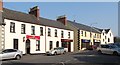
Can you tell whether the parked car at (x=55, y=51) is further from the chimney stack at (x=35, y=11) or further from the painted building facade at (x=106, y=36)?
the painted building facade at (x=106, y=36)

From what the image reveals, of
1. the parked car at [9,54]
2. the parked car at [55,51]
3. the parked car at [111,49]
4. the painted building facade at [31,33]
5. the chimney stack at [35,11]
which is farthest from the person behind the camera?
the chimney stack at [35,11]

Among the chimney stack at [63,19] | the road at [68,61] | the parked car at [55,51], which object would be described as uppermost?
the chimney stack at [63,19]

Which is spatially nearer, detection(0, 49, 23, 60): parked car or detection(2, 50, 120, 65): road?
detection(2, 50, 120, 65): road

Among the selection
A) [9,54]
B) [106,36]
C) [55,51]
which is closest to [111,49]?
[55,51]

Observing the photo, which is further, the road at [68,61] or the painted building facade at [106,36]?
the painted building facade at [106,36]

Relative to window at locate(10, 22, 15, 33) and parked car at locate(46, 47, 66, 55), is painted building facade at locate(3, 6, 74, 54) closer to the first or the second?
window at locate(10, 22, 15, 33)

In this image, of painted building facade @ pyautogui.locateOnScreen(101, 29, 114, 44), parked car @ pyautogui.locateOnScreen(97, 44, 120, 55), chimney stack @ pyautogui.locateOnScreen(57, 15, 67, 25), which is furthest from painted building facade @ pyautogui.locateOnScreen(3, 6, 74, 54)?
painted building facade @ pyautogui.locateOnScreen(101, 29, 114, 44)

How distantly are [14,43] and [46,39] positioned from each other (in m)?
10.1

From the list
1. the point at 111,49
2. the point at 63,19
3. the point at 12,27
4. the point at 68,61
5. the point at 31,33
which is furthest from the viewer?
the point at 63,19

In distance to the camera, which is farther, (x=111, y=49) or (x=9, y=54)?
(x=111, y=49)

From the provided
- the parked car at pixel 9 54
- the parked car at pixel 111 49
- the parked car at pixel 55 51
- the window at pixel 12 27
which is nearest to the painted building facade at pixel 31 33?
the window at pixel 12 27

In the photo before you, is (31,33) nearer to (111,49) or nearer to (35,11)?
(35,11)

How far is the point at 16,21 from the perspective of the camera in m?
42.4

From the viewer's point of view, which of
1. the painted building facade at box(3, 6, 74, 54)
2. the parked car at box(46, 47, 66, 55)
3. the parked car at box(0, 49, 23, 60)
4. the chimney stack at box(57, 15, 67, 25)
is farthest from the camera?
the chimney stack at box(57, 15, 67, 25)
